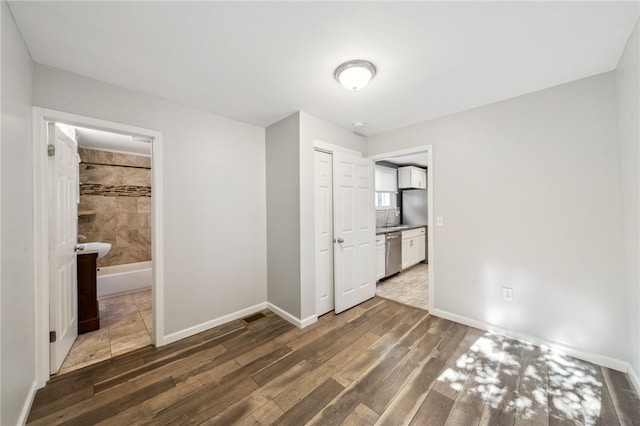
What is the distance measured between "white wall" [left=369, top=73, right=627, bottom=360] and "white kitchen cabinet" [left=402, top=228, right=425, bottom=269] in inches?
75.9

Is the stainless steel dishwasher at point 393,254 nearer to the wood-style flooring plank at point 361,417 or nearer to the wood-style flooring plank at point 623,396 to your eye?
the wood-style flooring plank at point 623,396

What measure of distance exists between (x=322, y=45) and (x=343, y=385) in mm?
2532

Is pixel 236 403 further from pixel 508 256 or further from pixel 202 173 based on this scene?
pixel 508 256

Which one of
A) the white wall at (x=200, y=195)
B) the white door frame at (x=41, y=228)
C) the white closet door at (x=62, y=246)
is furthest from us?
the white wall at (x=200, y=195)

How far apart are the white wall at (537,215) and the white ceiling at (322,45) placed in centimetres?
30

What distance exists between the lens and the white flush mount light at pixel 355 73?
1815mm

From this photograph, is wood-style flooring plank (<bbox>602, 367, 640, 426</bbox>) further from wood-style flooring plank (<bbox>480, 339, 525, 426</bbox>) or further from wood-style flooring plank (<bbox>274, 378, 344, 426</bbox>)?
wood-style flooring plank (<bbox>274, 378, 344, 426</bbox>)

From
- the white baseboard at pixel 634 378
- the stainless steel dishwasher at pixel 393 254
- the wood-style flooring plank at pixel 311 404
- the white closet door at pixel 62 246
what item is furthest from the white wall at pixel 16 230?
the stainless steel dishwasher at pixel 393 254

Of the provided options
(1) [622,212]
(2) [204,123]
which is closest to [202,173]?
(2) [204,123]

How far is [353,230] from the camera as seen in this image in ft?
10.6

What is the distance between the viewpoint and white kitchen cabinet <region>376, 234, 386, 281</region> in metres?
4.09

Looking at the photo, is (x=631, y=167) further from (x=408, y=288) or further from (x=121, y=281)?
(x=121, y=281)

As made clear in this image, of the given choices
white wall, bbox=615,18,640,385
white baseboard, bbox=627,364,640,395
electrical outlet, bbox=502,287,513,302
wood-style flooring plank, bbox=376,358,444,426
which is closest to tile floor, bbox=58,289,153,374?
wood-style flooring plank, bbox=376,358,444,426

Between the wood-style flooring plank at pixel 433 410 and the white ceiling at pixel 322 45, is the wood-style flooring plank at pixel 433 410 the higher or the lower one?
the lower one
